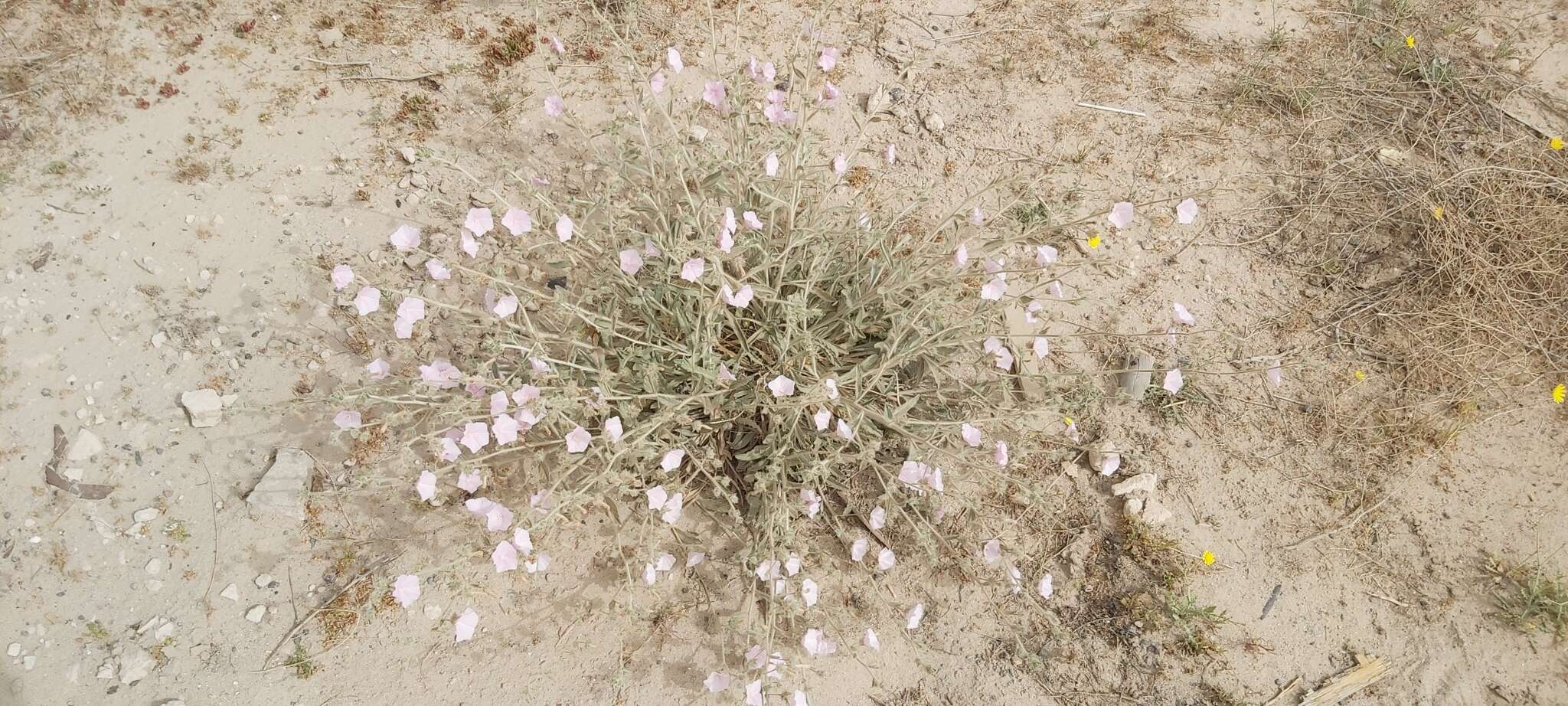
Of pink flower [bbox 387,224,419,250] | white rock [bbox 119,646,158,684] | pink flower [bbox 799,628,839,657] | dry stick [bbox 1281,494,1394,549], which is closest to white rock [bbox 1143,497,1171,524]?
dry stick [bbox 1281,494,1394,549]

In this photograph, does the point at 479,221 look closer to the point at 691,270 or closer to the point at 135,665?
the point at 691,270

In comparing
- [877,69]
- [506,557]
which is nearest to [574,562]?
[506,557]

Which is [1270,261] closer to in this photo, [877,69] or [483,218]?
[877,69]

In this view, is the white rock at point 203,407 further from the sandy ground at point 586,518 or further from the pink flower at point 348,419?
the pink flower at point 348,419

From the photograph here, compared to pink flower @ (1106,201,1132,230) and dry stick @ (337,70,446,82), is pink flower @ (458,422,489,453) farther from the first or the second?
dry stick @ (337,70,446,82)

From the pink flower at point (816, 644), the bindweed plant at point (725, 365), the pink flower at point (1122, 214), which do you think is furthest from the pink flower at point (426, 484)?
the pink flower at point (1122, 214)

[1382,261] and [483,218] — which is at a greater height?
[483,218]
